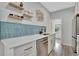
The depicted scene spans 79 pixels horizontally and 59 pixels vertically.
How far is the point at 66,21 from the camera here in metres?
2.58

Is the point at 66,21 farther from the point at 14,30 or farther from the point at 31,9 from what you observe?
the point at 14,30

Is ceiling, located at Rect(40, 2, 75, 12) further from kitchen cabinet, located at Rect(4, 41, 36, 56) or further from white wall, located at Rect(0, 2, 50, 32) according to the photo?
kitchen cabinet, located at Rect(4, 41, 36, 56)

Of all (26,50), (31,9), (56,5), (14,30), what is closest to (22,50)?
(26,50)

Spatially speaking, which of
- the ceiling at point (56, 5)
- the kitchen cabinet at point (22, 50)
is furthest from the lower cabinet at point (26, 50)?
the ceiling at point (56, 5)

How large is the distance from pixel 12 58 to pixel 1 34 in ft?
1.47

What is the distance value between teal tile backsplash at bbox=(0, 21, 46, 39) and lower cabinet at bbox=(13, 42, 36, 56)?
413 mm

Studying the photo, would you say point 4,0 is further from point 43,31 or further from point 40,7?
point 43,31

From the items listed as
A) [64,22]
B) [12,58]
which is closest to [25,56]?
[12,58]

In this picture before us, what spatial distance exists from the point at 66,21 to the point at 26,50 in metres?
1.48

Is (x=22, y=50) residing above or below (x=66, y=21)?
below

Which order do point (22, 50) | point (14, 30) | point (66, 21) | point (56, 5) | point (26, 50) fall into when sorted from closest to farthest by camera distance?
point (22, 50)
point (26, 50)
point (14, 30)
point (66, 21)
point (56, 5)

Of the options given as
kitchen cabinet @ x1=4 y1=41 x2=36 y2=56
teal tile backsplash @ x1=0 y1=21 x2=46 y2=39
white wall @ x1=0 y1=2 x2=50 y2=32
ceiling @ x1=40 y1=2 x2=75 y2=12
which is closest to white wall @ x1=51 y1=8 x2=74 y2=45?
ceiling @ x1=40 y1=2 x2=75 y2=12

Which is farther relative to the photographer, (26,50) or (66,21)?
(66,21)

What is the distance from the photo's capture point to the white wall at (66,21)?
8.27 ft
